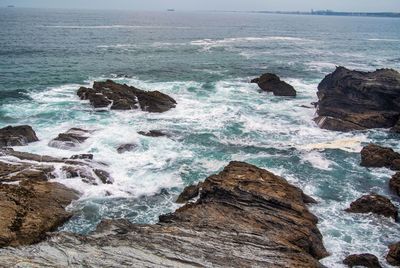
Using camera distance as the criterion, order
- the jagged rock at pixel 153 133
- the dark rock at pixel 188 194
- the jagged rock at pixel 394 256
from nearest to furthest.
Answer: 1. the jagged rock at pixel 394 256
2. the dark rock at pixel 188 194
3. the jagged rock at pixel 153 133

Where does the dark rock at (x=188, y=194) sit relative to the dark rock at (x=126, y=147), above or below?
below

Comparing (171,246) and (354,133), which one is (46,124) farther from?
(354,133)

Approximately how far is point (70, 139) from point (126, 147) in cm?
443

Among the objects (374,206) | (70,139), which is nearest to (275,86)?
(70,139)

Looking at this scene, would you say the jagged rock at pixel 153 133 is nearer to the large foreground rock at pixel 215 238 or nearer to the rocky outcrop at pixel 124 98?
the rocky outcrop at pixel 124 98

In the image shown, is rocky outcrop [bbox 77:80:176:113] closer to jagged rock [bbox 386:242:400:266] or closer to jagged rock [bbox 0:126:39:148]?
jagged rock [bbox 0:126:39:148]

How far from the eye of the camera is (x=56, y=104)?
135 feet

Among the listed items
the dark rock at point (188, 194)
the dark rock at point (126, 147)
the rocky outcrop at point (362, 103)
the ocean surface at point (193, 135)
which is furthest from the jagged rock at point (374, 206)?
the dark rock at point (126, 147)

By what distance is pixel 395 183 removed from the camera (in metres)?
24.6

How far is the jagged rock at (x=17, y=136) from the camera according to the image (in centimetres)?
2856

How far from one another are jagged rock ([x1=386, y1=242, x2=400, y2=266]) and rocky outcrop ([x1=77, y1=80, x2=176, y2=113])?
2626 centimetres

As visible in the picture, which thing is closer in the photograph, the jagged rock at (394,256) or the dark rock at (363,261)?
the dark rock at (363,261)

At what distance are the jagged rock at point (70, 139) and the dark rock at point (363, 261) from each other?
2100cm

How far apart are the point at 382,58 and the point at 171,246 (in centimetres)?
7846
